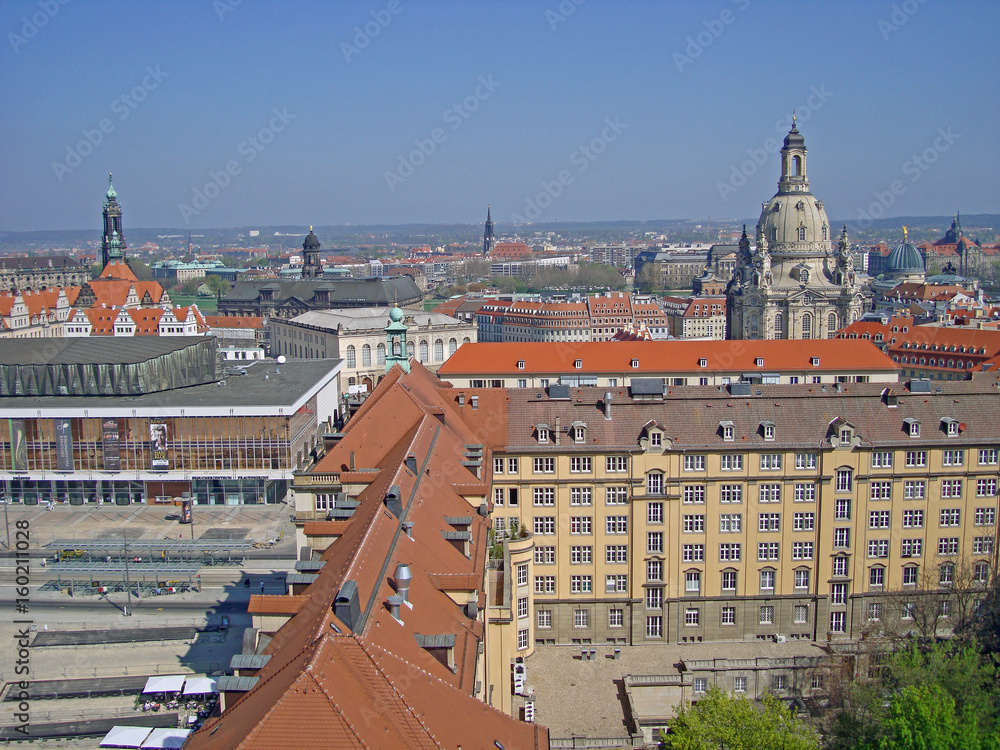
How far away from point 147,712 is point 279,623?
16116mm

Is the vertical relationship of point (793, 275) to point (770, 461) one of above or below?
above

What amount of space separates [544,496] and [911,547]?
18.5 m

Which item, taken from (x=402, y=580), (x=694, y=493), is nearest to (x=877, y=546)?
(x=694, y=493)

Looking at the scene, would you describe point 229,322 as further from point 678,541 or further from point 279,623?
point 279,623

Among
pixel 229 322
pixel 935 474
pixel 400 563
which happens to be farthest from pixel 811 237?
pixel 400 563

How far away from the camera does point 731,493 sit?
159 feet

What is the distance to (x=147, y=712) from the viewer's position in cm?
3919

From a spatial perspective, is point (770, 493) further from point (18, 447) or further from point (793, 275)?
point (793, 275)

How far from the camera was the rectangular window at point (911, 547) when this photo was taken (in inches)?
1930

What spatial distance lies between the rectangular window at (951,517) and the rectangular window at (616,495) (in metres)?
15.9

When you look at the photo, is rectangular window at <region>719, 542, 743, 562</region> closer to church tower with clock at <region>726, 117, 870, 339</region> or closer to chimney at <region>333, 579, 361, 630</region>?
chimney at <region>333, 579, 361, 630</region>

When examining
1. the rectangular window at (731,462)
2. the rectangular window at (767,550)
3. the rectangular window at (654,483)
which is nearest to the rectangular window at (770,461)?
the rectangular window at (731,462)

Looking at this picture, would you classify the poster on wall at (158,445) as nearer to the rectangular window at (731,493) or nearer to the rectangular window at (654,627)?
the rectangular window at (654,627)

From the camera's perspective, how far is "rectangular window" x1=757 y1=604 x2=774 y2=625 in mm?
48875
